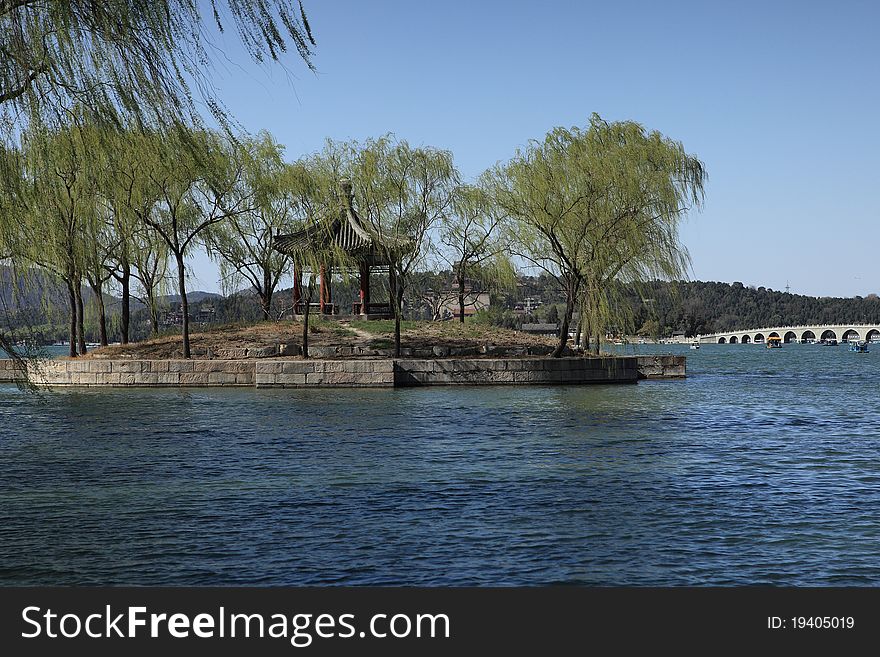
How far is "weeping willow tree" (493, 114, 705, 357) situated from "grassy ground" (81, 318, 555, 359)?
16.0 feet

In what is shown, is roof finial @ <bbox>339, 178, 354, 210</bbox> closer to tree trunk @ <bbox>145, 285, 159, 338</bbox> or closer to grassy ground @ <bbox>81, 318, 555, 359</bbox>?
grassy ground @ <bbox>81, 318, 555, 359</bbox>

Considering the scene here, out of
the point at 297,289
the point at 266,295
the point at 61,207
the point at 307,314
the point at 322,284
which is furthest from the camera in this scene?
the point at 266,295

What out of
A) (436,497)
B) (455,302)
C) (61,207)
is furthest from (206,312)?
(436,497)

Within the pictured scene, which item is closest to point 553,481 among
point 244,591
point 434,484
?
point 434,484

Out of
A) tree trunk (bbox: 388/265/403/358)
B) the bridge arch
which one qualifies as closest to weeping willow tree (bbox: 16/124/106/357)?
tree trunk (bbox: 388/265/403/358)

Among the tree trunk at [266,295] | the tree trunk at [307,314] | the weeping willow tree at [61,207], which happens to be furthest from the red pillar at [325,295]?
the weeping willow tree at [61,207]

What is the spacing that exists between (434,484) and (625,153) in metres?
22.7

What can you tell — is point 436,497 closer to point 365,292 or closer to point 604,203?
point 604,203

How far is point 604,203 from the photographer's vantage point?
33.7 meters

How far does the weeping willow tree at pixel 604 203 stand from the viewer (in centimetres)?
3341

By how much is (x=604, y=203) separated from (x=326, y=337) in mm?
11729

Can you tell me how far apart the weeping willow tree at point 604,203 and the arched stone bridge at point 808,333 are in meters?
112

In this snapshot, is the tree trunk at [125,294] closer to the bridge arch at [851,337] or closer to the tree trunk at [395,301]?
the tree trunk at [395,301]

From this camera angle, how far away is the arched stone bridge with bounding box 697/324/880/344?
5522 inches
